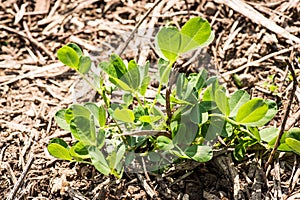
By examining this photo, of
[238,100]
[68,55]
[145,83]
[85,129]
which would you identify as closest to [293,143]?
[238,100]

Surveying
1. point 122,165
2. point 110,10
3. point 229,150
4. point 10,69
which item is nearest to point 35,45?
point 10,69

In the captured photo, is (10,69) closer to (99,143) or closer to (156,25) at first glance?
(156,25)

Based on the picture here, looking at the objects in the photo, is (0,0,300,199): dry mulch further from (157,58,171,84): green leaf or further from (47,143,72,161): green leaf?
(157,58,171,84): green leaf

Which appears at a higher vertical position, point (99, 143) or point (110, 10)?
point (110, 10)

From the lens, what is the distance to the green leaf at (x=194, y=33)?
Answer: 1.31m

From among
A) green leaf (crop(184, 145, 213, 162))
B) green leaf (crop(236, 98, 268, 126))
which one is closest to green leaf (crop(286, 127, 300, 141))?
green leaf (crop(236, 98, 268, 126))

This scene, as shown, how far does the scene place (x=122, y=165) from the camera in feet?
5.16

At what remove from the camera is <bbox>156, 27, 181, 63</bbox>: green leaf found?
4.24ft

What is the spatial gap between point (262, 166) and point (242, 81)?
40cm

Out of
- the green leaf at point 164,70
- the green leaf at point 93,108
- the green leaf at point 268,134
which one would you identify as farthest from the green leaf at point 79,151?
the green leaf at point 268,134

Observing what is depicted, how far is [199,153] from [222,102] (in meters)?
0.16

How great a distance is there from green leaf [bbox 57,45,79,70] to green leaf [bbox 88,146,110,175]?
282 millimetres

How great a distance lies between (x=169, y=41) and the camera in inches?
51.7

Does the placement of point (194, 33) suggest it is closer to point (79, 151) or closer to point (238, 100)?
point (238, 100)
